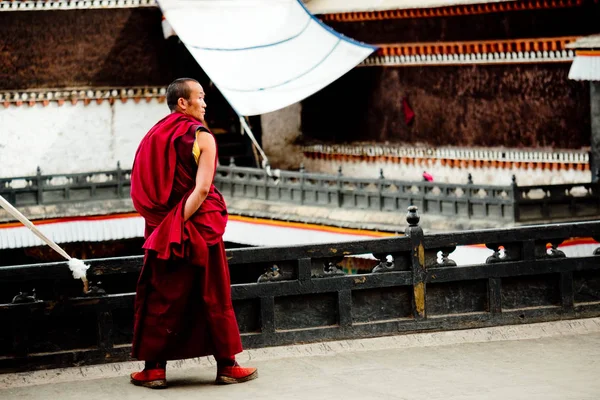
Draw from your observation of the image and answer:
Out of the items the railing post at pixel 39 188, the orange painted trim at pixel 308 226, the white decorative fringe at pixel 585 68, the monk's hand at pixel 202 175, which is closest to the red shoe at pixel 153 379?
the monk's hand at pixel 202 175

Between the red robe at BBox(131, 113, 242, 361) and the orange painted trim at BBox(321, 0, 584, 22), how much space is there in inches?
431

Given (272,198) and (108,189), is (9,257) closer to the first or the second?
(108,189)

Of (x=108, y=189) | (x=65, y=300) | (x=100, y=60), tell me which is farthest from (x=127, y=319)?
(x=100, y=60)

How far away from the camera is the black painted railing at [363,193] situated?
1458cm

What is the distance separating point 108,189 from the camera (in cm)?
1936

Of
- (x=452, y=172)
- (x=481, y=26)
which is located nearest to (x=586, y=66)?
(x=481, y=26)

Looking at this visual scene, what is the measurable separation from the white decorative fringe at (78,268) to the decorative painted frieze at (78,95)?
47.1ft

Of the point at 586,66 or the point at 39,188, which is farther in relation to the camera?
the point at 39,188

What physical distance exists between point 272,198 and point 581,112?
4578 millimetres

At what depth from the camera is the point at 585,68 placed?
50.2 ft

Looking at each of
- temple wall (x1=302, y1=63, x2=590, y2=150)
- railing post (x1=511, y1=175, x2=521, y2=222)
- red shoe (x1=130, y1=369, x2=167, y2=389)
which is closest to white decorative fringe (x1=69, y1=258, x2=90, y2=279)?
red shoe (x1=130, y1=369, x2=167, y2=389)

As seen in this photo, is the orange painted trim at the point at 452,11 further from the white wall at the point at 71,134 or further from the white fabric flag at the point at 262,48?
the white wall at the point at 71,134

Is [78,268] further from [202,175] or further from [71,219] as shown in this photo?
[71,219]

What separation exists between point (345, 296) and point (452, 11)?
37.2 ft
